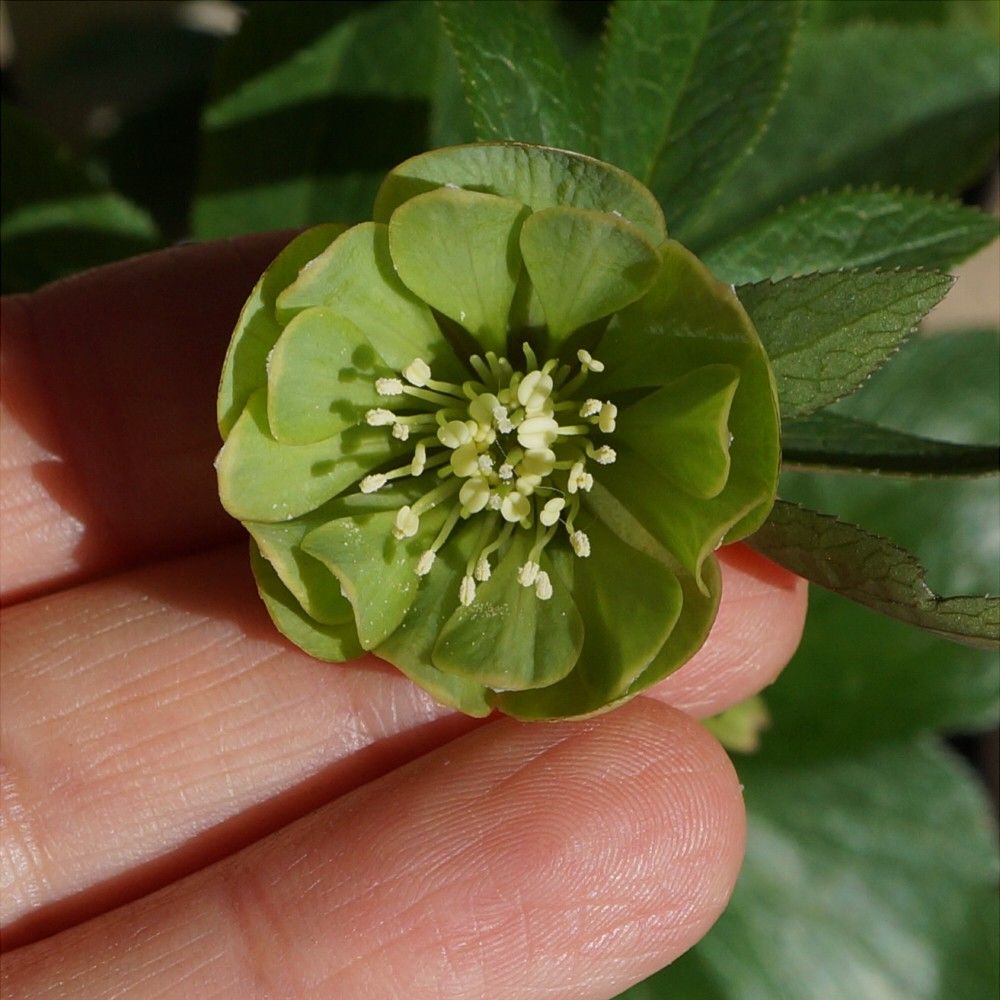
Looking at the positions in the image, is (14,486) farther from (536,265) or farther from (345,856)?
(536,265)

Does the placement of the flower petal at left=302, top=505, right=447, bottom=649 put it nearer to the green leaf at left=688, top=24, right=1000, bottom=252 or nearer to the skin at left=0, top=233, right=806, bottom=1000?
the skin at left=0, top=233, right=806, bottom=1000

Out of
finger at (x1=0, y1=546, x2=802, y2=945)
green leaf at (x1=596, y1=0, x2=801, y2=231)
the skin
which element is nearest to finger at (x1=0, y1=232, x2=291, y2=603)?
the skin

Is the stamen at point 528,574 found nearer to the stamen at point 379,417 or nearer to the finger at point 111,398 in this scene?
the stamen at point 379,417

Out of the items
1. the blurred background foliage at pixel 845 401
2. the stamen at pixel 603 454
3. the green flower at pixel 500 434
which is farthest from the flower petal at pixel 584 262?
the blurred background foliage at pixel 845 401

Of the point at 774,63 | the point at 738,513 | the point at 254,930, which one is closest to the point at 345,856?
the point at 254,930

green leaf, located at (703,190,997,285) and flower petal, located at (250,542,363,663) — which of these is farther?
green leaf, located at (703,190,997,285)
